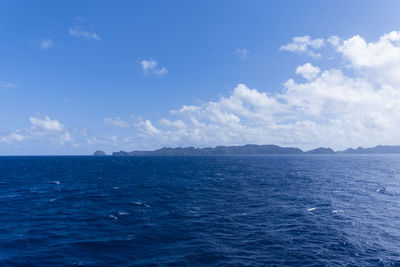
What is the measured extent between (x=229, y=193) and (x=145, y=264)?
43.7 meters

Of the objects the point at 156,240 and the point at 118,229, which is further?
the point at 118,229

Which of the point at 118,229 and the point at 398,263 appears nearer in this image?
the point at 398,263

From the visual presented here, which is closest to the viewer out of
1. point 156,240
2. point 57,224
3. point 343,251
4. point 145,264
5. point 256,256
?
point 145,264

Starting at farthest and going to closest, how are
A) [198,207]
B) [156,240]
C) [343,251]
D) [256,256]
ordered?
[198,207], [156,240], [343,251], [256,256]

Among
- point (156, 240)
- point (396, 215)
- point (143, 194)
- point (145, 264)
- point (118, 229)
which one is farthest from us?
Result: point (143, 194)

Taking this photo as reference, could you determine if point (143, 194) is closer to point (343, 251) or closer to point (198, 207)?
point (198, 207)

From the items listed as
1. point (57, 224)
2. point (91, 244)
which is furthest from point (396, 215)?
point (57, 224)

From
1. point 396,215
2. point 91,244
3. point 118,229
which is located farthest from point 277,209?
point 91,244

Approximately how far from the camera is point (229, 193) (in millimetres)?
68062

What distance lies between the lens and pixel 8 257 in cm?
2802

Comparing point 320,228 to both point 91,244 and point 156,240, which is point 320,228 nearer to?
point 156,240

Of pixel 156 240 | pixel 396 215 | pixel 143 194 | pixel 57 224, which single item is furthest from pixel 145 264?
pixel 396 215

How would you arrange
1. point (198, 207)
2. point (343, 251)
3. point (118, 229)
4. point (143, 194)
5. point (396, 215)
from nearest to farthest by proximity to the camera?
point (343, 251), point (118, 229), point (396, 215), point (198, 207), point (143, 194)

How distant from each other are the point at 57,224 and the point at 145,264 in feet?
75.1
